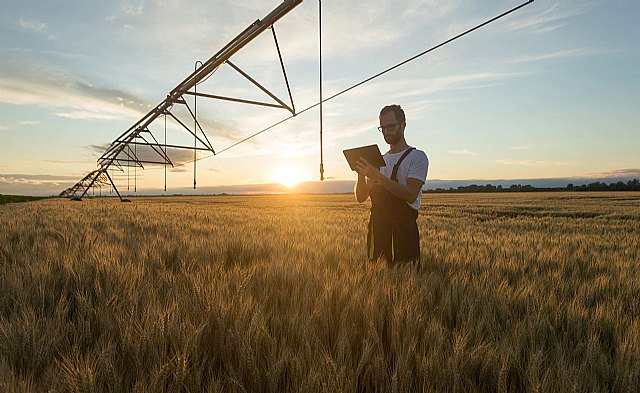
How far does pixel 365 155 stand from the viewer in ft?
12.5

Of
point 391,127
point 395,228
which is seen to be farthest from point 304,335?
point 391,127

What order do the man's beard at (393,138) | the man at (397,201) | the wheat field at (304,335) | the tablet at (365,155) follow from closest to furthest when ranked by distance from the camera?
the wheat field at (304,335), the tablet at (365,155), the man at (397,201), the man's beard at (393,138)

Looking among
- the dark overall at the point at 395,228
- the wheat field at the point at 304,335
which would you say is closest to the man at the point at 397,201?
the dark overall at the point at 395,228

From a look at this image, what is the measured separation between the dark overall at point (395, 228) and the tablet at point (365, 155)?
0.94ft

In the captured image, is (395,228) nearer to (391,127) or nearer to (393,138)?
(393,138)

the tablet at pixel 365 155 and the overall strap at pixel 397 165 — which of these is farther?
the overall strap at pixel 397 165

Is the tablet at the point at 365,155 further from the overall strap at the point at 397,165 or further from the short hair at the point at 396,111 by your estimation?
the short hair at the point at 396,111

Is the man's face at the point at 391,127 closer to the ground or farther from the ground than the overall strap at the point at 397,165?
farther from the ground

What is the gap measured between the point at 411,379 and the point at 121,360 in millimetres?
1305

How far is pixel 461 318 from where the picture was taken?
224 cm

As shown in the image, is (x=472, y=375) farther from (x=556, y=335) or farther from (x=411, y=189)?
(x=411, y=189)

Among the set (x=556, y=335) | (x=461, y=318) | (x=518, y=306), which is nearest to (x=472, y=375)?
(x=461, y=318)

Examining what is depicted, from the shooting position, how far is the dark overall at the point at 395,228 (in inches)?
153

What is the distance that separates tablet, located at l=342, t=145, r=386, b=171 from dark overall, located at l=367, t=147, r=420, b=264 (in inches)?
11.3
